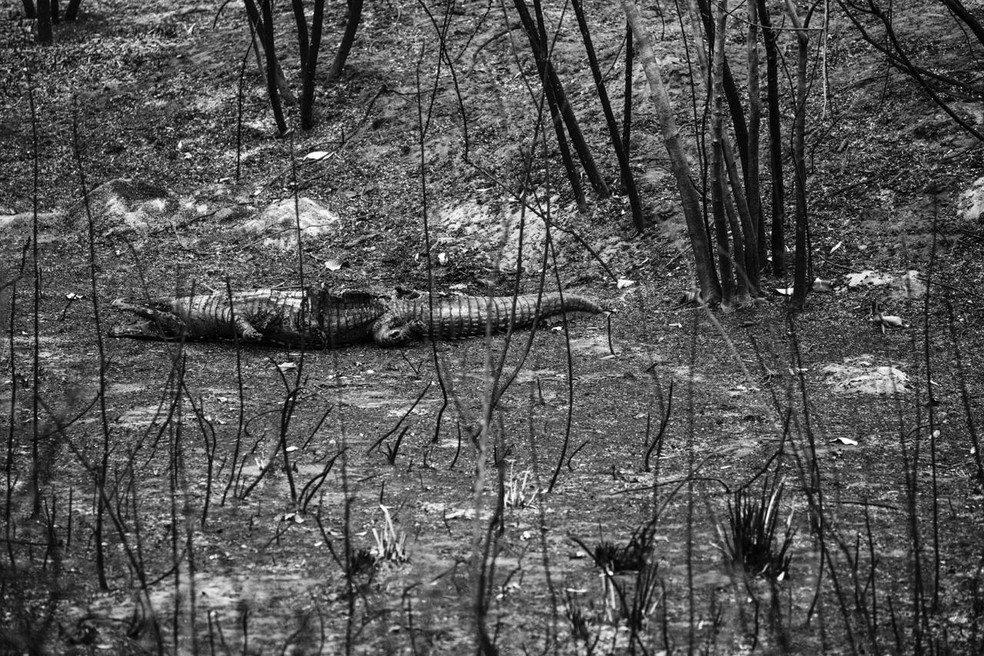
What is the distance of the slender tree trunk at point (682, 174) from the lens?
609 centimetres

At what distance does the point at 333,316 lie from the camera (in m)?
6.75

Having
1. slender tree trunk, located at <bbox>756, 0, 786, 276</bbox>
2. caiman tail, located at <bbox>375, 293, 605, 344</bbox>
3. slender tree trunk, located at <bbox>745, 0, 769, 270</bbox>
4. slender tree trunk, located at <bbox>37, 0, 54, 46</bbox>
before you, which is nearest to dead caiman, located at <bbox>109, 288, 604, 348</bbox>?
caiman tail, located at <bbox>375, 293, 605, 344</bbox>

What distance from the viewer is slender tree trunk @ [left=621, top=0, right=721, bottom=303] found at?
20.0 feet

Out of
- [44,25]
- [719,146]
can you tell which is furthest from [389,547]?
[44,25]

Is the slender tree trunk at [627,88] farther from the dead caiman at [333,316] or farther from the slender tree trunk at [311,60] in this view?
the slender tree trunk at [311,60]

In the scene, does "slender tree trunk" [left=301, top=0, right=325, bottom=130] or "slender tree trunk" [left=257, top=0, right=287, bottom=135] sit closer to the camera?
"slender tree trunk" [left=257, top=0, right=287, bottom=135]

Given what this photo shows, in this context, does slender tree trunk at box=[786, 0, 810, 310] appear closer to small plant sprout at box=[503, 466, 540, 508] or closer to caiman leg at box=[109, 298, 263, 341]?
small plant sprout at box=[503, 466, 540, 508]

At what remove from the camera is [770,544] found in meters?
3.09

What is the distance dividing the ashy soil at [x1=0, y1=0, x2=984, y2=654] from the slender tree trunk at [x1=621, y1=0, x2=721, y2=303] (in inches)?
13.0

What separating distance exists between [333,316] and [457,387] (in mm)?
1600

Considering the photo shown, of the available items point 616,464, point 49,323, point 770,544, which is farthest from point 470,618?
point 49,323

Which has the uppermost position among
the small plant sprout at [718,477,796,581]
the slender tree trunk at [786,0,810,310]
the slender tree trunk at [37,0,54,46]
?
the slender tree trunk at [37,0,54,46]

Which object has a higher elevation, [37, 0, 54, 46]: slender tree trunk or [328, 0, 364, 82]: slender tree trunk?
[37, 0, 54, 46]: slender tree trunk

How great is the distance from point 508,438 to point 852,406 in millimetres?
1626
